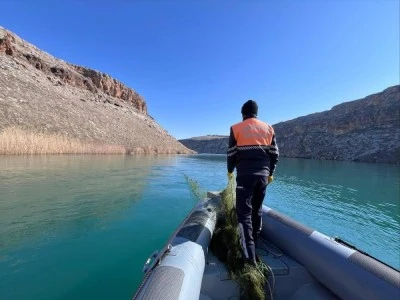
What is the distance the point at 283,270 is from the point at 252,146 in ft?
5.79

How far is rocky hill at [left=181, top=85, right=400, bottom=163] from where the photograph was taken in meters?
64.6

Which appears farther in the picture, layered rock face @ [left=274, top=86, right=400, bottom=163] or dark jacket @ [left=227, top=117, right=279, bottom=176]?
layered rock face @ [left=274, top=86, right=400, bottom=163]

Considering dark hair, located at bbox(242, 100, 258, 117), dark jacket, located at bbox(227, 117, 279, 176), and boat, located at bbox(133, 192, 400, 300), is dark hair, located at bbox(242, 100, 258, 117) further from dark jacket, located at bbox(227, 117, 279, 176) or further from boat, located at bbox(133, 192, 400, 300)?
boat, located at bbox(133, 192, 400, 300)

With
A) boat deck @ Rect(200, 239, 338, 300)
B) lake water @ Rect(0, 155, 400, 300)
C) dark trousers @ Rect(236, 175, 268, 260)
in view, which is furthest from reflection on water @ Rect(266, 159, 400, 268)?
dark trousers @ Rect(236, 175, 268, 260)

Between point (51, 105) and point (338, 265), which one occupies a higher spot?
point (51, 105)

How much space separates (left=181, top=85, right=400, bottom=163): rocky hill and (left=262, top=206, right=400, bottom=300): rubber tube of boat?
70.2 metres

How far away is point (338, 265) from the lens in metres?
2.86

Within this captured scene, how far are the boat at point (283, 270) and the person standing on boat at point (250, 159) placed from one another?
1.98 feet

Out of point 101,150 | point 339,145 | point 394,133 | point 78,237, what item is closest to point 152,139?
point 101,150

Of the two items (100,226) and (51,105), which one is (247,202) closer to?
(100,226)

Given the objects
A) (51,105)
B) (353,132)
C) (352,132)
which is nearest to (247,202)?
(51,105)

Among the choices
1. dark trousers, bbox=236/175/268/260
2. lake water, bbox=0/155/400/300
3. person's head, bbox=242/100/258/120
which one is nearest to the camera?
dark trousers, bbox=236/175/268/260

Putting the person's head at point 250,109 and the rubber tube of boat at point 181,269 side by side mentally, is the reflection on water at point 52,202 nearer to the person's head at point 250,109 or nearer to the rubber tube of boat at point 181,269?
the rubber tube of boat at point 181,269

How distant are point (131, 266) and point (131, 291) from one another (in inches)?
31.2
